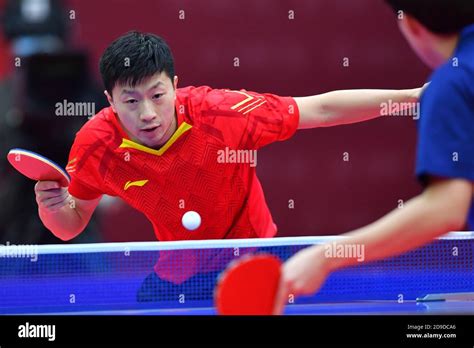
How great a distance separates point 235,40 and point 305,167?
0.55 m

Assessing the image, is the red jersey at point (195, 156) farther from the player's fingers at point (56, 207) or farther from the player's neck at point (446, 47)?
the player's neck at point (446, 47)

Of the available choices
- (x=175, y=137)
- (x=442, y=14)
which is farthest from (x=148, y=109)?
(x=442, y=14)

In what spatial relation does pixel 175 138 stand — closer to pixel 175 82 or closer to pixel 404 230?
pixel 175 82

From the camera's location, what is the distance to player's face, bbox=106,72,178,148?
2.99m

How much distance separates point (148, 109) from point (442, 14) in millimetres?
1281

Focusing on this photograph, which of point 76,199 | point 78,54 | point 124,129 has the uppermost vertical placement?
point 78,54

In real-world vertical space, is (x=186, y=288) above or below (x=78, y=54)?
below

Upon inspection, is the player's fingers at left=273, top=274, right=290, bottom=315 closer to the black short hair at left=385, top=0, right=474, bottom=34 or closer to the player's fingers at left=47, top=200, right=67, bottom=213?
the black short hair at left=385, top=0, right=474, bottom=34

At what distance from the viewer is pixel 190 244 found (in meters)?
3.09

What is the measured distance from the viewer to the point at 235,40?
3373mm
